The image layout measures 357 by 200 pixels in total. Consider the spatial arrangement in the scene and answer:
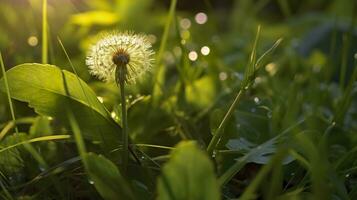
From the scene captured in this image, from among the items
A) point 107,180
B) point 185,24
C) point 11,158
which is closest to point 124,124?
point 107,180

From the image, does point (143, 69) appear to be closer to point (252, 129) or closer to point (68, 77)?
point (68, 77)

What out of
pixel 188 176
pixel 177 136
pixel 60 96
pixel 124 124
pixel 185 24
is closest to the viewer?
pixel 188 176

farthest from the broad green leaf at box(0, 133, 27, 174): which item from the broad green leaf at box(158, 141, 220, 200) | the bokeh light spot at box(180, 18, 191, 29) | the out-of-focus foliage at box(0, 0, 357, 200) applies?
the bokeh light spot at box(180, 18, 191, 29)

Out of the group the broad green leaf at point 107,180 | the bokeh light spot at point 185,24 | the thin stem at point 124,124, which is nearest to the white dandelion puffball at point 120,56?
the thin stem at point 124,124

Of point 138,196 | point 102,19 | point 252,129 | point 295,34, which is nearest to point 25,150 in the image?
point 138,196

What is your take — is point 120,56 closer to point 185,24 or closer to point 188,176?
point 188,176
